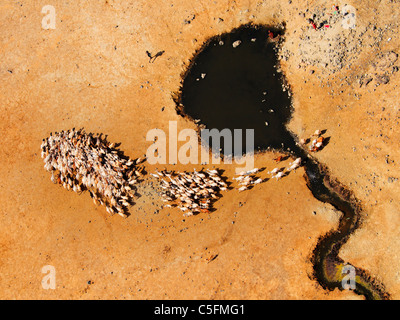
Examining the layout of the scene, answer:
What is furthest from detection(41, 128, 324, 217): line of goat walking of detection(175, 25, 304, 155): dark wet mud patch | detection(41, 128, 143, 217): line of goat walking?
detection(175, 25, 304, 155): dark wet mud patch

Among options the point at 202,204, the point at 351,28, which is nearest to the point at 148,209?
the point at 202,204

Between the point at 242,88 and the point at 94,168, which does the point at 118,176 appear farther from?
the point at 242,88

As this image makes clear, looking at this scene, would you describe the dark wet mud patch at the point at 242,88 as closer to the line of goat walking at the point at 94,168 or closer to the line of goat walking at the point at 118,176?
the line of goat walking at the point at 118,176

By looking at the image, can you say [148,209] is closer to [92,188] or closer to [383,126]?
[92,188]

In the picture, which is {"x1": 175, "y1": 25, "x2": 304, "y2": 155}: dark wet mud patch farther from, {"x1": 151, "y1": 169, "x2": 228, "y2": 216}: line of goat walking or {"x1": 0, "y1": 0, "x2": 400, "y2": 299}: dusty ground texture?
{"x1": 151, "y1": 169, "x2": 228, "y2": 216}: line of goat walking

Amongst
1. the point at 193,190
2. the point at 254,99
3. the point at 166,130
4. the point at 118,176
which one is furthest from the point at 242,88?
the point at 118,176
